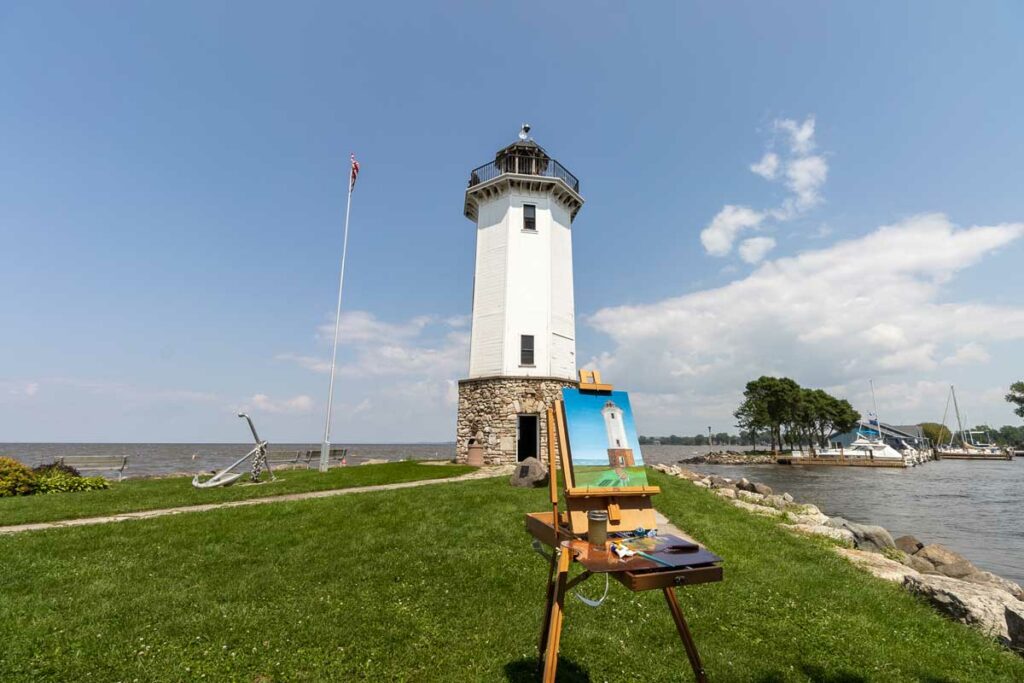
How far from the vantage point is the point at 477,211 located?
3231cm

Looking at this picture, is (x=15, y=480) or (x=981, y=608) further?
(x=15, y=480)

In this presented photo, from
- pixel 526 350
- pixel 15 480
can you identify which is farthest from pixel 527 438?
pixel 15 480

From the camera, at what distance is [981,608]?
26.6ft

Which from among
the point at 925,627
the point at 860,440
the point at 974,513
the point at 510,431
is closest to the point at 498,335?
the point at 510,431

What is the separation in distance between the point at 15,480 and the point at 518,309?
2323 centimetres

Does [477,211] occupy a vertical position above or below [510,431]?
above

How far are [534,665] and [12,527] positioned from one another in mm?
14461

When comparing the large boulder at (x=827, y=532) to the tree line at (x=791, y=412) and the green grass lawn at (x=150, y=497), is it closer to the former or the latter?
the green grass lawn at (x=150, y=497)

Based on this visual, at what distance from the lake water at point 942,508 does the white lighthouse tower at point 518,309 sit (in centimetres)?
1535

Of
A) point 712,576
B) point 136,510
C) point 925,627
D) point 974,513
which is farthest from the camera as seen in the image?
point 974,513

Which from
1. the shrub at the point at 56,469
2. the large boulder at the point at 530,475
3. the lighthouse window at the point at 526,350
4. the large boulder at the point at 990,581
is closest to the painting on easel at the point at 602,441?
the large boulder at the point at 530,475

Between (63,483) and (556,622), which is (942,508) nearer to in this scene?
(556,622)

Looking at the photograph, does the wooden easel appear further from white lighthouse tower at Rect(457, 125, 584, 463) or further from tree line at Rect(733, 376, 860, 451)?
tree line at Rect(733, 376, 860, 451)

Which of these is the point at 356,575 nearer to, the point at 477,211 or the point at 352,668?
the point at 352,668
